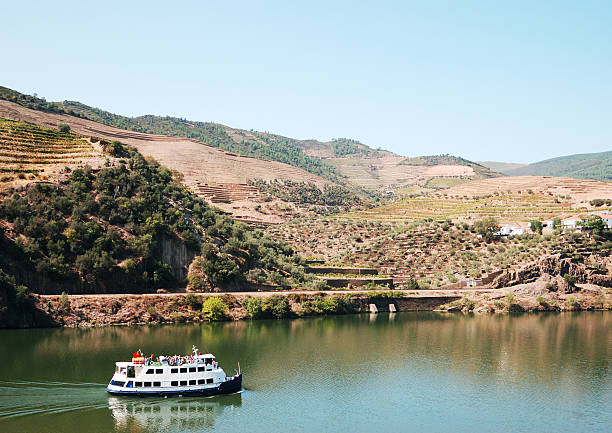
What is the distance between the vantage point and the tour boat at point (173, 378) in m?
39.1

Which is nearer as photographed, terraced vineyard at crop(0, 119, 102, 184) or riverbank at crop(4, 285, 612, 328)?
riverbank at crop(4, 285, 612, 328)

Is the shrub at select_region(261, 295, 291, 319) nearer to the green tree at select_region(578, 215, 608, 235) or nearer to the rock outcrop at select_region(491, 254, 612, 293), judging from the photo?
the rock outcrop at select_region(491, 254, 612, 293)

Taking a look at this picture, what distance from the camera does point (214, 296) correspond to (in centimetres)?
6475

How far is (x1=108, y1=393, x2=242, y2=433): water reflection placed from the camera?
34.7 metres

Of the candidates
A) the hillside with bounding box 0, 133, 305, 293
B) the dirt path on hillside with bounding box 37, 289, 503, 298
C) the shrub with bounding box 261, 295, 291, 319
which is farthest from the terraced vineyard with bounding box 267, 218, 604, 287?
the shrub with bounding box 261, 295, 291, 319

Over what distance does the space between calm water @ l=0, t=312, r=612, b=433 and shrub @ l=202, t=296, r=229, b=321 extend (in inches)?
71.5

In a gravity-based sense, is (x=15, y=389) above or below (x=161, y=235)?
below

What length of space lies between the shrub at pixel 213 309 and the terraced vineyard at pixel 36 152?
2566 cm

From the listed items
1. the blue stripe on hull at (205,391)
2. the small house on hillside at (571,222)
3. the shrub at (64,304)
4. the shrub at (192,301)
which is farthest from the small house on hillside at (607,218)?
the shrub at (64,304)

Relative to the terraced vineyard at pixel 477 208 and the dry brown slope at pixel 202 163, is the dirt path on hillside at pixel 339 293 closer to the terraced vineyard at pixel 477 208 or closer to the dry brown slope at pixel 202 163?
the terraced vineyard at pixel 477 208

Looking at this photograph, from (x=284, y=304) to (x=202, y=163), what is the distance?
304ft

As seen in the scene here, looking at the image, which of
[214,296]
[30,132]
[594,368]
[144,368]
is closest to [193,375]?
[144,368]

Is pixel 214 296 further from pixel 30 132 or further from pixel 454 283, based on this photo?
pixel 30 132

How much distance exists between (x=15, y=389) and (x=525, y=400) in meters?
31.1
